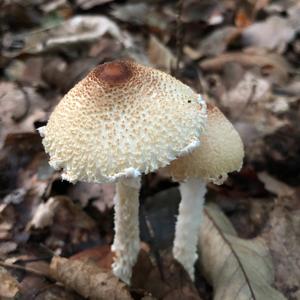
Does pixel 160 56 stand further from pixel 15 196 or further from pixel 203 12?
pixel 15 196

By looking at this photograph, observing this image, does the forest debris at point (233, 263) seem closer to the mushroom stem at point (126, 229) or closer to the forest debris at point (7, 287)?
the mushroom stem at point (126, 229)

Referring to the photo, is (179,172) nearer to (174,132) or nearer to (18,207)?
(174,132)

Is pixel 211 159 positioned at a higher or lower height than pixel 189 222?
higher

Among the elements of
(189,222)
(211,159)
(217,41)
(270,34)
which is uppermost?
(211,159)

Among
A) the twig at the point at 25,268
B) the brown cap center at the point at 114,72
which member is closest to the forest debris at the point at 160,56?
the brown cap center at the point at 114,72

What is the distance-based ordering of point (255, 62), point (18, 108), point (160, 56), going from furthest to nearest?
point (255, 62) < point (160, 56) < point (18, 108)

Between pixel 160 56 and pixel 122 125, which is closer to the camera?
pixel 122 125

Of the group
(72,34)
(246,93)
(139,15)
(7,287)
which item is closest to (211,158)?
(7,287)
